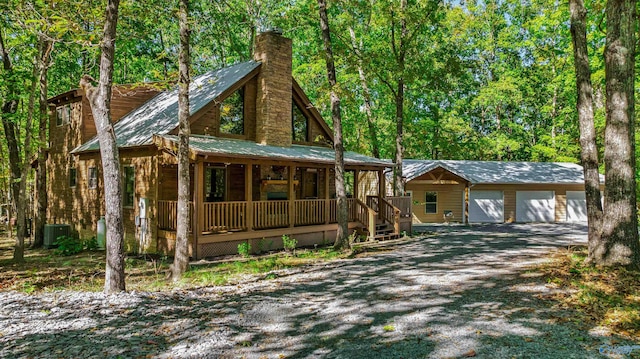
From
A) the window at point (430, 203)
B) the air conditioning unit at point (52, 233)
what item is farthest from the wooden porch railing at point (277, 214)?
the window at point (430, 203)

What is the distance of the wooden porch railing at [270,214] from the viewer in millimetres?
14250

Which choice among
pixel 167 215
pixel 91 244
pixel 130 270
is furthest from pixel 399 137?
pixel 91 244

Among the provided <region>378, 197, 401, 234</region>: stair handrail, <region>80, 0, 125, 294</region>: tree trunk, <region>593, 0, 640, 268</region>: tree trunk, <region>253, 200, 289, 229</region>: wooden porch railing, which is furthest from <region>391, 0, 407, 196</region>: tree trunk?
<region>80, 0, 125, 294</region>: tree trunk

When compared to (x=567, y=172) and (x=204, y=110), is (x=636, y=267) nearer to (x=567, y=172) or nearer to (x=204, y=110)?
(x=204, y=110)

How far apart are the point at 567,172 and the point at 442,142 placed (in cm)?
1116

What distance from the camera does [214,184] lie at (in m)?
16.2

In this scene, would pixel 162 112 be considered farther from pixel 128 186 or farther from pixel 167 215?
pixel 167 215

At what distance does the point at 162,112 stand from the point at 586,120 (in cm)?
1346

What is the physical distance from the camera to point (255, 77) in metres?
16.5

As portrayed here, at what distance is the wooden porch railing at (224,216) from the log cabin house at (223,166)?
0.03 m

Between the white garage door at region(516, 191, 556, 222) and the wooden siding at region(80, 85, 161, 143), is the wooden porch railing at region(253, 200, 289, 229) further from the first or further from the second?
the white garage door at region(516, 191, 556, 222)

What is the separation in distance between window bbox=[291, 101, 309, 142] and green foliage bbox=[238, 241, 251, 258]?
20.9ft

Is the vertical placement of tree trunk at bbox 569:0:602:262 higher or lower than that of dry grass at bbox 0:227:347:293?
higher

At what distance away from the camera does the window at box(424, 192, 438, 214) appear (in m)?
27.5
